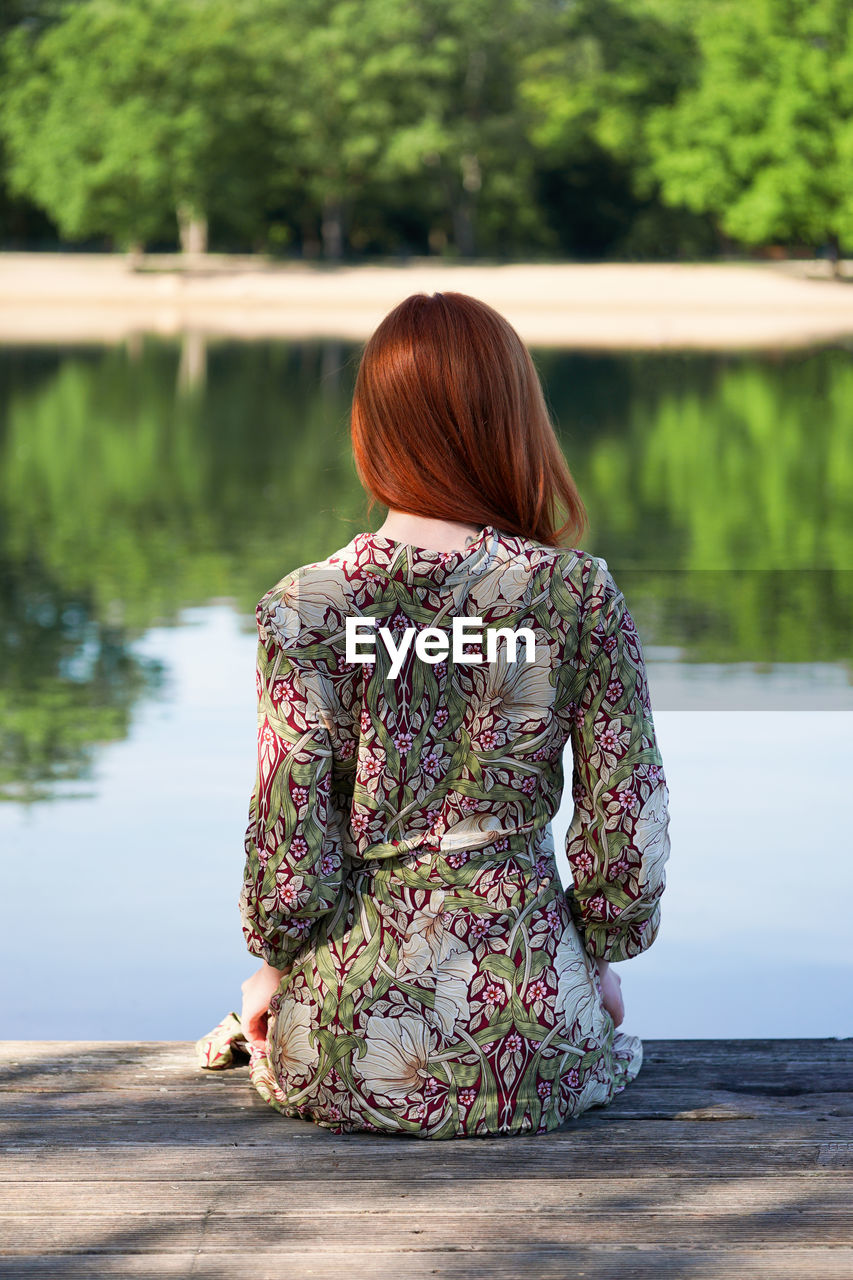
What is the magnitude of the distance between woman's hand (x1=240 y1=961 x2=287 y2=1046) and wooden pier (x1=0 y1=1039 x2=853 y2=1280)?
0.27ft

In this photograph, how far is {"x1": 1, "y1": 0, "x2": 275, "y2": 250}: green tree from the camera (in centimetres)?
4278

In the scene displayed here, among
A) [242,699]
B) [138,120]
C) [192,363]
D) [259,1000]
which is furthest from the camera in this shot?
[138,120]

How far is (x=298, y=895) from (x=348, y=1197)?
0.33 m

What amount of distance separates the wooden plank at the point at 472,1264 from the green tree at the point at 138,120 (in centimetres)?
4317

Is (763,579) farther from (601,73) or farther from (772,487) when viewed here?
(601,73)

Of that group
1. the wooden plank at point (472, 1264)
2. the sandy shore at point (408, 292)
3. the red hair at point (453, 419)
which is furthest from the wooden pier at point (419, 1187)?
the sandy shore at point (408, 292)

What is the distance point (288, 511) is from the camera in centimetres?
1098

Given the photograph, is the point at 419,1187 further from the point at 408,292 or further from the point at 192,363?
the point at 408,292

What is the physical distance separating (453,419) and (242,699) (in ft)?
13.0

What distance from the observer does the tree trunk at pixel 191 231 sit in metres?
43.7

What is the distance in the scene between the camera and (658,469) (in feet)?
44.3

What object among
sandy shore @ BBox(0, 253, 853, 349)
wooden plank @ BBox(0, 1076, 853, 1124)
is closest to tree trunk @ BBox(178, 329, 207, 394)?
sandy shore @ BBox(0, 253, 853, 349)

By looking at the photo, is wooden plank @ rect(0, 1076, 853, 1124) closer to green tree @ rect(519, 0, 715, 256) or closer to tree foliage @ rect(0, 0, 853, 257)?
tree foliage @ rect(0, 0, 853, 257)

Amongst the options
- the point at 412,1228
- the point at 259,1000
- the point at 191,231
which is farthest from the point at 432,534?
the point at 191,231
